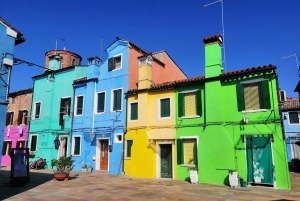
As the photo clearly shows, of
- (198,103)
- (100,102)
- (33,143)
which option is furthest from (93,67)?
(198,103)

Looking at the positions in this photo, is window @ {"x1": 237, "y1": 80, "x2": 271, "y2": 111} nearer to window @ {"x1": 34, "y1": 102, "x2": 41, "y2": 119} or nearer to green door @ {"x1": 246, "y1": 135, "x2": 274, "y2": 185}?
green door @ {"x1": 246, "y1": 135, "x2": 274, "y2": 185}

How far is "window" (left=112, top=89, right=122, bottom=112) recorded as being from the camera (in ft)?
59.9

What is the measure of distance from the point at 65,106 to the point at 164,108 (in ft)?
33.1

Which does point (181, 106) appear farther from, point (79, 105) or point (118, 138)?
point (79, 105)

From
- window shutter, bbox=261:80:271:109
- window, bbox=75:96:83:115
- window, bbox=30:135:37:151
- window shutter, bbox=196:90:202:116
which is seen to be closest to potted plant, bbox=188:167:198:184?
window shutter, bbox=196:90:202:116

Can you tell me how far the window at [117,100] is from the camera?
18.2 meters

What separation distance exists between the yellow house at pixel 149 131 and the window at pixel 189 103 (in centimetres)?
63

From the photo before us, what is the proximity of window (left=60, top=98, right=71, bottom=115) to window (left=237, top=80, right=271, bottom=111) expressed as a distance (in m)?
14.6

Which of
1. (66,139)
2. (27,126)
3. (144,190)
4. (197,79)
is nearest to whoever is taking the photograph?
(144,190)

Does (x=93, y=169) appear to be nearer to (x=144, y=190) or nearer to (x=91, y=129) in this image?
(x=91, y=129)

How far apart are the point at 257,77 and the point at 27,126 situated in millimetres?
21131

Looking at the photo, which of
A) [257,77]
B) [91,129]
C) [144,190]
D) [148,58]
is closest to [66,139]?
[91,129]

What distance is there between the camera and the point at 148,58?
17703mm

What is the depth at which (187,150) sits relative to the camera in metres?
14.8
